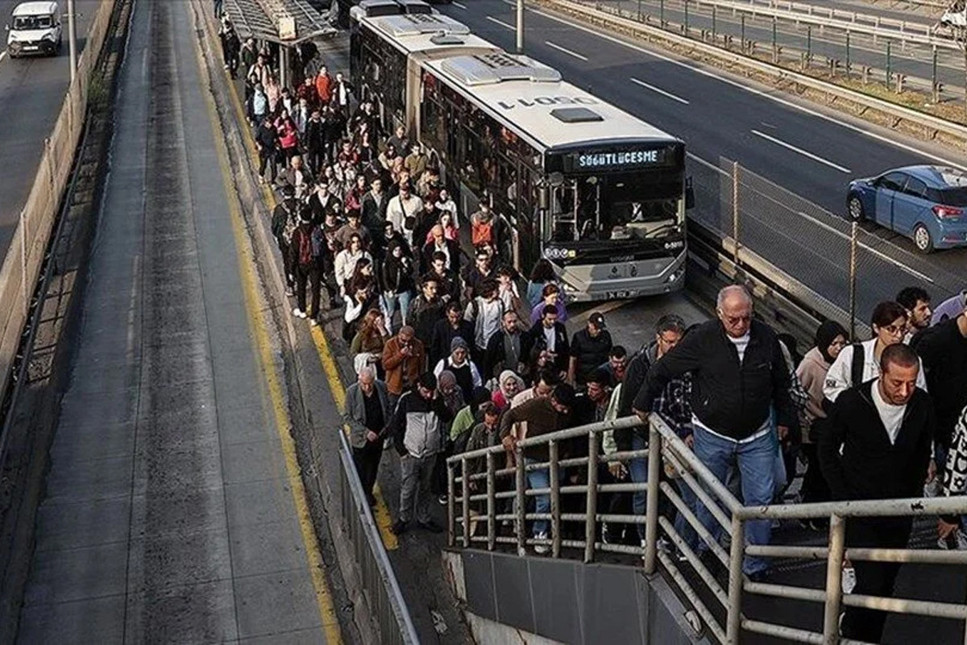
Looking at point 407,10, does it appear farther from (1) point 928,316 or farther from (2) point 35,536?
Answer: (1) point 928,316

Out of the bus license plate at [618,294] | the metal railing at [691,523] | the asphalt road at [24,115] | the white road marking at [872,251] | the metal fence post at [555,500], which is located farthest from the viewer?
the asphalt road at [24,115]

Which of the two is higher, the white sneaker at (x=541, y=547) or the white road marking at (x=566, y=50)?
the white sneaker at (x=541, y=547)

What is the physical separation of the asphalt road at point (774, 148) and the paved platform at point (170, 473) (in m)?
7.14

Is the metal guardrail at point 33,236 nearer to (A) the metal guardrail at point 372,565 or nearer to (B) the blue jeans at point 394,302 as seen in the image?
(B) the blue jeans at point 394,302

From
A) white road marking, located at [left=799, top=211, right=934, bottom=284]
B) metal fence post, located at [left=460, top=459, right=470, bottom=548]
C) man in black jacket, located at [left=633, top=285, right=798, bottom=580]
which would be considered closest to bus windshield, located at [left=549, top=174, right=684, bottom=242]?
white road marking, located at [left=799, top=211, right=934, bottom=284]

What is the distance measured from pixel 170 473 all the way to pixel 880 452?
1022cm

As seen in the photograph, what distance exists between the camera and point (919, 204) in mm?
21406

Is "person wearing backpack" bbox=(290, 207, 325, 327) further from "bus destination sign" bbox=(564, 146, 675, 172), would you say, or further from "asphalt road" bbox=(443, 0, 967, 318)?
"asphalt road" bbox=(443, 0, 967, 318)

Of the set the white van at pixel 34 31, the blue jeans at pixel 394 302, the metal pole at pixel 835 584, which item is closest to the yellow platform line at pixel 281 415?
the blue jeans at pixel 394 302

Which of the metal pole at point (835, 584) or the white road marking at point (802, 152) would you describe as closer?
the metal pole at point (835, 584)

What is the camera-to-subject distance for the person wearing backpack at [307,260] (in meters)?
17.0

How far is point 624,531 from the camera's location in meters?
8.20

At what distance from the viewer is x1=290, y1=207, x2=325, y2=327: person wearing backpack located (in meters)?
17.0

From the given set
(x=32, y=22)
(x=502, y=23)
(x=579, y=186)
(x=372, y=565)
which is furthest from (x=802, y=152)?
(x=32, y=22)
